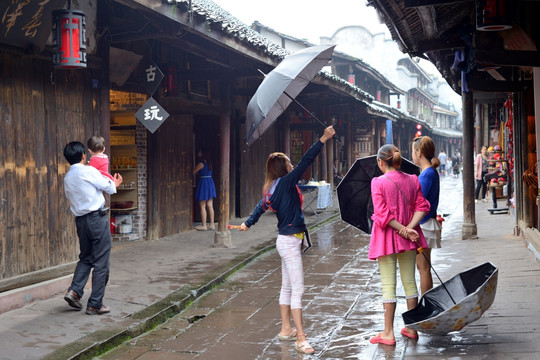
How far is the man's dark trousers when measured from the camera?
647 cm

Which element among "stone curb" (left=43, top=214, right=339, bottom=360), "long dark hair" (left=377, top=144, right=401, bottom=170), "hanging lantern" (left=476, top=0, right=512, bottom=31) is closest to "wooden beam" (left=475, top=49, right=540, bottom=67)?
"hanging lantern" (left=476, top=0, right=512, bottom=31)

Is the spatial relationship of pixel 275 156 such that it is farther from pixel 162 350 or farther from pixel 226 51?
pixel 226 51

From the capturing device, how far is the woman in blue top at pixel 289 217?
5.54m

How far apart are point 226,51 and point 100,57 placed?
322cm

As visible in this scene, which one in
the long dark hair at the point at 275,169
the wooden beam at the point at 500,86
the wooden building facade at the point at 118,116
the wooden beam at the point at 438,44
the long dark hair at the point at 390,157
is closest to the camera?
the long dark hair at the point at 390,157

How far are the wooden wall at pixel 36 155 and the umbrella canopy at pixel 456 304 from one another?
4.16 meters

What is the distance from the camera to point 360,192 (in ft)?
20.4

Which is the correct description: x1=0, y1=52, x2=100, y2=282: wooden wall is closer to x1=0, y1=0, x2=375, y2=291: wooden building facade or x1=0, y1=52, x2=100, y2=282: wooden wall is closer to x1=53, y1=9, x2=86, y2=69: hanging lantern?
x1=0, y1=0, x2=375, y2=291: wooden building facade

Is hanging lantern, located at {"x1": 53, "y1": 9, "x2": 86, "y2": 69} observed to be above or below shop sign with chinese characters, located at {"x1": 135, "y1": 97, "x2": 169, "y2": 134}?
above

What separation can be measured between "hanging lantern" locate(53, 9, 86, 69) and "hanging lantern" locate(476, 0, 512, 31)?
412cm

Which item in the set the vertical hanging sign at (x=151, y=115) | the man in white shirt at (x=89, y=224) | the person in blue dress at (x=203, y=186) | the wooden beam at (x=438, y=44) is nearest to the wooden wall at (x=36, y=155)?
the man in white shirt at (x=89, y=224)

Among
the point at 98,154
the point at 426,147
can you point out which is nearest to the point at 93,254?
the point at 98,154

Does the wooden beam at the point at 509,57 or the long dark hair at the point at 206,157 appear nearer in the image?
the wooden beam at the point at 509,57

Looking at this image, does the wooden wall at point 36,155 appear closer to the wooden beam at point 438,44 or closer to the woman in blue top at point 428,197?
the woman in blue top at point 428,197
